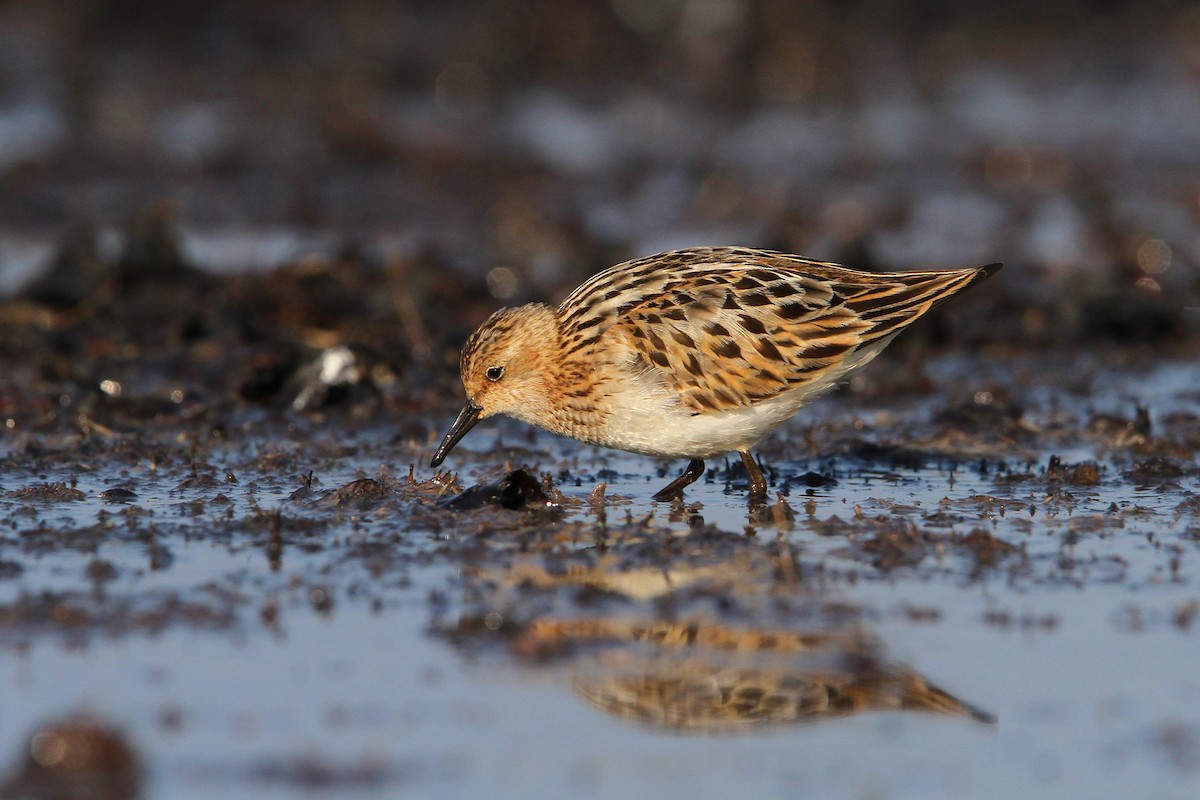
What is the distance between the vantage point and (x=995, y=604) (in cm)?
753

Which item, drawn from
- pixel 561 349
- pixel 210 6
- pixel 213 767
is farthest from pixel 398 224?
pixel 213 767

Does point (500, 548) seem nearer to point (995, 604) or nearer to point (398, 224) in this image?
point (995, 604)

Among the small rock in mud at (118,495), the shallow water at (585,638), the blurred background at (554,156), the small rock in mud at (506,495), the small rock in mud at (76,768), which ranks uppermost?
the blurred background at (554,156)

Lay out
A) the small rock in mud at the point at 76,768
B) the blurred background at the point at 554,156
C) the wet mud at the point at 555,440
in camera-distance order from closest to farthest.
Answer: the small rock in mud at the point at 76,768, the wet mud at the point at 555,440, the blurred background at the point at 554,156

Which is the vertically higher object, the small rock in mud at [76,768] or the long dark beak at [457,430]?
the long dark beak at [457,430]

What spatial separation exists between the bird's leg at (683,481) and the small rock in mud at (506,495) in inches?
33.7

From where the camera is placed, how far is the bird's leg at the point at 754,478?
30.6ft

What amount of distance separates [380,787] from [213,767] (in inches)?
24.1

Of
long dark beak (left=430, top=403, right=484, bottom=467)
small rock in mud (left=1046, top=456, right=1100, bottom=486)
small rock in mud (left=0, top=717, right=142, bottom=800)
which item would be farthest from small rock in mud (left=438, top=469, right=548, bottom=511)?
small rock in mud (left=0, top=717, right=142, bottom=800)

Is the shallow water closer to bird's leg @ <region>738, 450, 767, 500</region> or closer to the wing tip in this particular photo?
bird's leg @ <region>738, 450, 767, 500</region>

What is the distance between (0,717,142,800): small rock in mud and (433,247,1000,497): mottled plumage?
3.99m

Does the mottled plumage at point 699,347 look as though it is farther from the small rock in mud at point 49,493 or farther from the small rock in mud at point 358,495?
the small rock in mud at point 49,493

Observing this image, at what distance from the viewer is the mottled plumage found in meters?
9.02

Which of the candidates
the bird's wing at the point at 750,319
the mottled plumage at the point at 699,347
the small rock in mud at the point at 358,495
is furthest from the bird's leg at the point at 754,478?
the small rock in mud at the point at 358,495
